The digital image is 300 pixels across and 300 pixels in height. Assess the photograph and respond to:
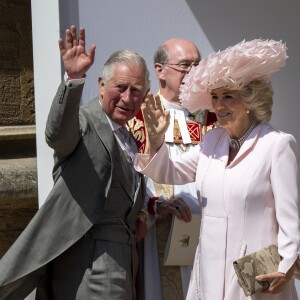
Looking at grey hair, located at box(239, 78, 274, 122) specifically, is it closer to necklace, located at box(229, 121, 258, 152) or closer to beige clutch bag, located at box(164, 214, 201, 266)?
necklace, located at box(229, 121, 258, 152)

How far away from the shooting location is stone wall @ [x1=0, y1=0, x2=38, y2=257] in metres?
5.36

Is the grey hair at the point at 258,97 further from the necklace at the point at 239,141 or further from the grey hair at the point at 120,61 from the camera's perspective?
the grey hair at the point at 120,61

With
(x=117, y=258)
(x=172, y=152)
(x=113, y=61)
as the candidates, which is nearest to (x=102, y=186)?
(x=117, y=258)

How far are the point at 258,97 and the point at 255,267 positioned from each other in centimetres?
71

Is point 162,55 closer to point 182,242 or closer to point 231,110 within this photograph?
point 182,242

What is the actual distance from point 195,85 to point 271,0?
6.42 feet

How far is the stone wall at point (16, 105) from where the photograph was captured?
17.6 ft

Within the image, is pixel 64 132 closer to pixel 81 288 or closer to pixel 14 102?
pixel 81 288

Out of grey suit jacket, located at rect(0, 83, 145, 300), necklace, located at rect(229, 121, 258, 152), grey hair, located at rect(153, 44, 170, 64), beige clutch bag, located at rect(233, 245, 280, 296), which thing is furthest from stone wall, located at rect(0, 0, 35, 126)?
beige clutch bag, located at rect(233, 245, 280, 296)

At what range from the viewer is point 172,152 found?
5.09 metres

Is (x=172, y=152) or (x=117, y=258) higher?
(x=172, y=152)

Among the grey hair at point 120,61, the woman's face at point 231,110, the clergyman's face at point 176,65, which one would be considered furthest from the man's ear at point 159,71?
the woman's face at point 231,110

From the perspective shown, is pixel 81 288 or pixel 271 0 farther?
pixel 271 0

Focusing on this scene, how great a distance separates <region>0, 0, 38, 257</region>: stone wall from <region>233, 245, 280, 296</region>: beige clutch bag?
169 centimetres
